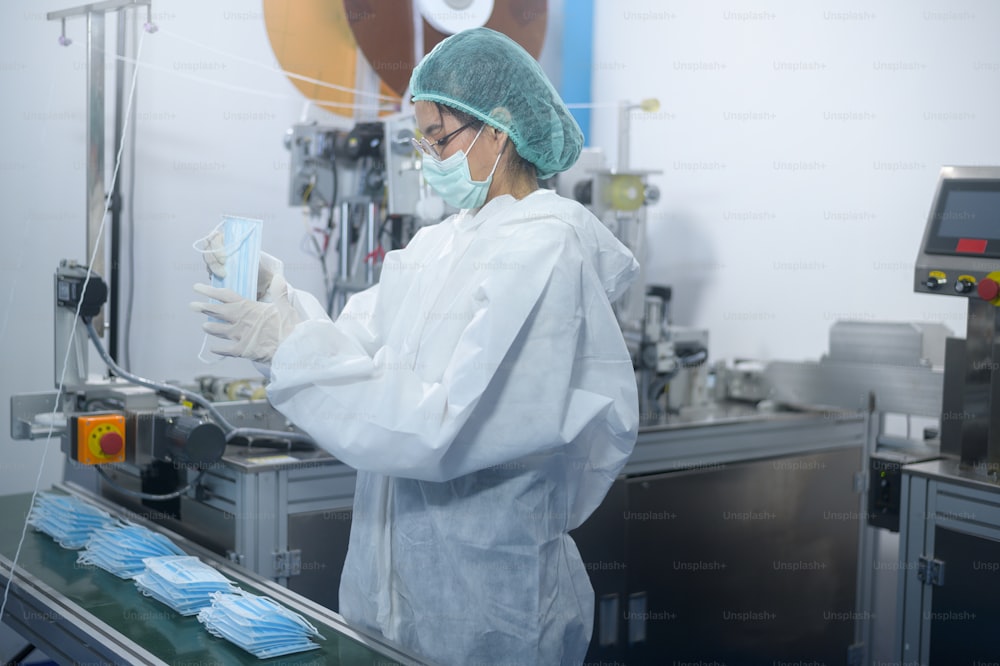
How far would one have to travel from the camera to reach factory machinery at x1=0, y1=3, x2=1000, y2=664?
1859 millimetres

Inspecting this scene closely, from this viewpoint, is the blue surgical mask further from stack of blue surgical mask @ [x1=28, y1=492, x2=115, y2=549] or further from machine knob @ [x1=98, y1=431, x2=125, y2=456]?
stack of blue surgical mask @ [x1=28, y1=492, x2=115, y2=549]

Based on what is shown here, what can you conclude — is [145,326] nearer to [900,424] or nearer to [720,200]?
[720,200]

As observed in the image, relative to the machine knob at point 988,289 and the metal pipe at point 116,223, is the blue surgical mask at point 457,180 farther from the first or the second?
the metal pipe at point 116,223

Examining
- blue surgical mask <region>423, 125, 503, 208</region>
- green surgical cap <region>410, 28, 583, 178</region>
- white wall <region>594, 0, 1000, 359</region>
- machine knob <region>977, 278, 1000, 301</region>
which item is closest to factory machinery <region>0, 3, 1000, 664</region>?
machine knob <region>977, 278, 1000, 301</region>

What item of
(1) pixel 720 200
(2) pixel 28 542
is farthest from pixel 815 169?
(2) pixel 28 542

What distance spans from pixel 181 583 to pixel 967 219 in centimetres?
169

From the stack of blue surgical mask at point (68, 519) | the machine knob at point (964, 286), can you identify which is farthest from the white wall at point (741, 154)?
the machine knob at point (964, 286)

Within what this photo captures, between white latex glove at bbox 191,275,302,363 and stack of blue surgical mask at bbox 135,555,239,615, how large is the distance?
41 centimetres

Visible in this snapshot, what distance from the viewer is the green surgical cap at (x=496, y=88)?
1.44 metres

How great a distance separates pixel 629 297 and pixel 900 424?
942 millimetres

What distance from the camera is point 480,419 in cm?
131

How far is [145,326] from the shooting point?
299cm

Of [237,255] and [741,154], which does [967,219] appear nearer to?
[741,154]

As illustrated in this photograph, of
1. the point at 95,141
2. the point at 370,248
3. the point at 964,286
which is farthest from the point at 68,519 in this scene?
the point at 964,286
